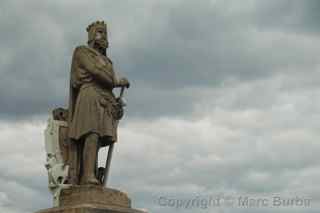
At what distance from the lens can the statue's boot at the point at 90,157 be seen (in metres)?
16.1

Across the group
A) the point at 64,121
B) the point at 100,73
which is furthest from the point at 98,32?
the point at 64,121

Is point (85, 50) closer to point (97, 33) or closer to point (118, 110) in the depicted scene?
point (97, 33)

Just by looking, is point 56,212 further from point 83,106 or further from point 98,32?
point 98,32

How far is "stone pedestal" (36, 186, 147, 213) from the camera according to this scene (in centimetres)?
1503

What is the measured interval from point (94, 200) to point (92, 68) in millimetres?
3426

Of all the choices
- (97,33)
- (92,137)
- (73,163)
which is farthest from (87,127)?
(97,33)

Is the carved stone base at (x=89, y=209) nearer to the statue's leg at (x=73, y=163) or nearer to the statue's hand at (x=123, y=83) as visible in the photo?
the statue's leg at (x=73, y=163)

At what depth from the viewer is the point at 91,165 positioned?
635 inches

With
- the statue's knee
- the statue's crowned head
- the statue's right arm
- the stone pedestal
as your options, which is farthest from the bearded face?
the stone pedestal

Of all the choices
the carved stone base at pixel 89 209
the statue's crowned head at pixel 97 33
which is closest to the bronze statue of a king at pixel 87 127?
the statue's crowned head at pixel 97 33

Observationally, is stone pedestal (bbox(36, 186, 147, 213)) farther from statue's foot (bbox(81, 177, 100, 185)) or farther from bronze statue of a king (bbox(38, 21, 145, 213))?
statue's foot (bbox(81, 177, 100, 185))

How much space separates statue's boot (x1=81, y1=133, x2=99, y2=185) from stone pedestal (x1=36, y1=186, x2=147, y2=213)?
56 centimetres

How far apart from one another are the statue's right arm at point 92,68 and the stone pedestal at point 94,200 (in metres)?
2.81

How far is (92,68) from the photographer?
16.6 metres
